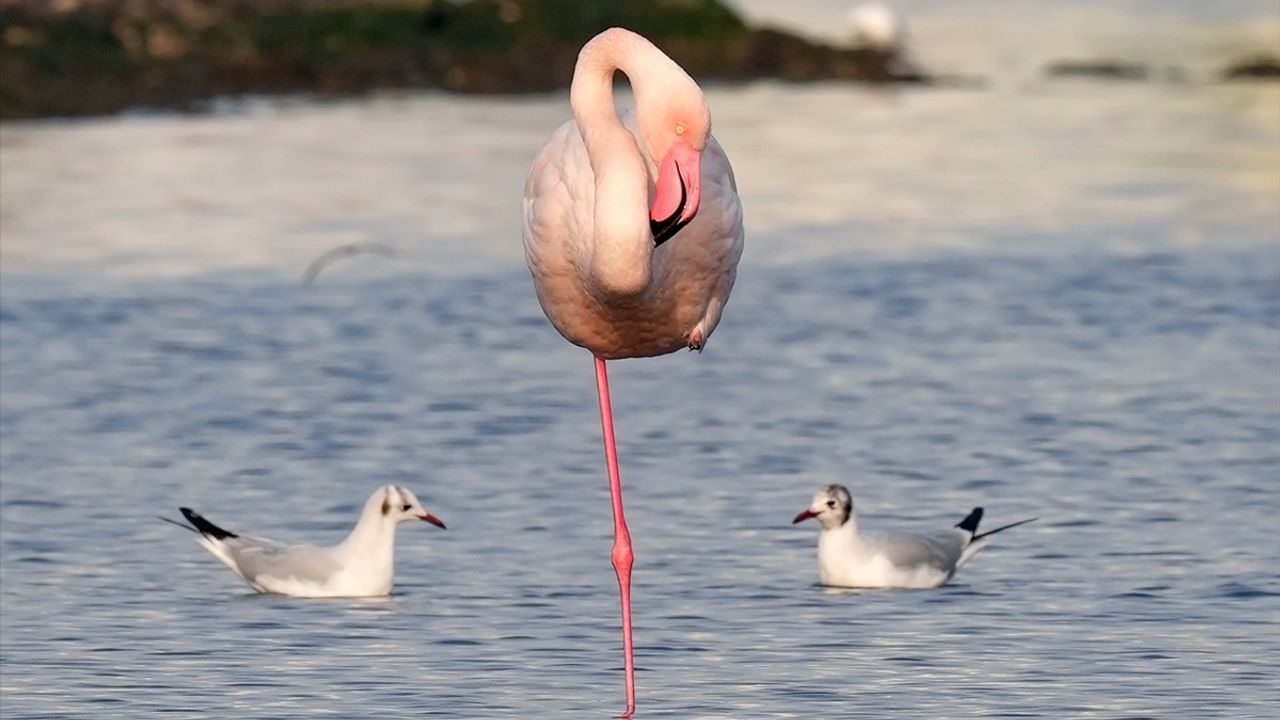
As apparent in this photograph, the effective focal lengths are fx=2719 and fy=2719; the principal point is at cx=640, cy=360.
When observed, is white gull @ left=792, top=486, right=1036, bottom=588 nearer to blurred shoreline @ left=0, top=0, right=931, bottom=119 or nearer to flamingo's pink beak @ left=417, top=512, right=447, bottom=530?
flamingo's pink beak @ left=417, top=512, right=447, bottom=530

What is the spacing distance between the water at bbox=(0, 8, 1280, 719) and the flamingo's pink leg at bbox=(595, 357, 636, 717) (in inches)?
4.7

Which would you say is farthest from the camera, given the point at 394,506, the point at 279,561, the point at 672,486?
the point at 672,486

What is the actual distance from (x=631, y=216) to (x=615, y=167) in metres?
0.17

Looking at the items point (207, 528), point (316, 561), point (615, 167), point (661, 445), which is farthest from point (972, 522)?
point (615, 167)

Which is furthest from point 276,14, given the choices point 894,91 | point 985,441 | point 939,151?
point 985,441

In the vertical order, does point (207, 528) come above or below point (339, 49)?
below

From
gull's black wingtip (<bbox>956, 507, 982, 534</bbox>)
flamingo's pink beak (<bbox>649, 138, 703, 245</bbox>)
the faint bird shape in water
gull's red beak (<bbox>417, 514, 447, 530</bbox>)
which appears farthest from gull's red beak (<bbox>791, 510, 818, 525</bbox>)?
Answer: the faint bird shape in water

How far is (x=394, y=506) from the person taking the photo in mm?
12125

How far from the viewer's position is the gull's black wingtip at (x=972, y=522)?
12258 millimetres

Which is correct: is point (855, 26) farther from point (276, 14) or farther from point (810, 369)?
point (810, 369)

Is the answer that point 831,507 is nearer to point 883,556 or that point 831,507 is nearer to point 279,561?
point 883,556

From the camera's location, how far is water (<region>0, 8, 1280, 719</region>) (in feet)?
33.6

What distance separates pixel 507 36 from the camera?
134ft

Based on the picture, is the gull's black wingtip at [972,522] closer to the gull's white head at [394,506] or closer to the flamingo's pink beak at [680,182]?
the gull's white head at [394,506]
